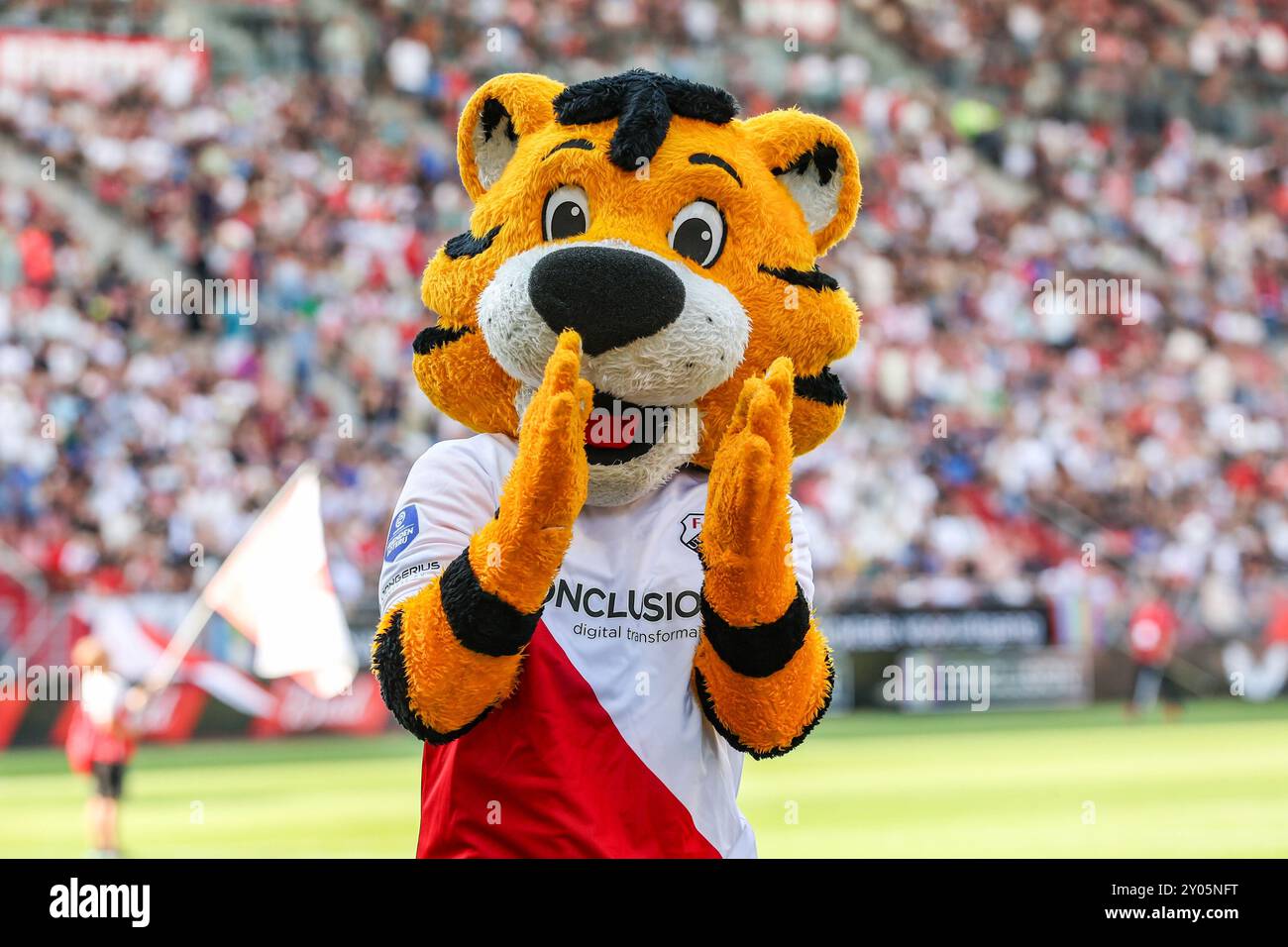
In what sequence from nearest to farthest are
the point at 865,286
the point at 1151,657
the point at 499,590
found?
the point at 499,590 < the point at 1151,657 < the point at 865,286

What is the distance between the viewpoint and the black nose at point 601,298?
2.57 m

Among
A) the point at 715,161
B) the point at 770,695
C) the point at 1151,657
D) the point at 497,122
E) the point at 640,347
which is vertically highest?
the point at 497,122

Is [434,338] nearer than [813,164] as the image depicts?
Yes

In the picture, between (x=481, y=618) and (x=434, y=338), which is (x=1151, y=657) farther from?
(x=481, y=618)

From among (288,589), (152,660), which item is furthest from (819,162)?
(152,660)

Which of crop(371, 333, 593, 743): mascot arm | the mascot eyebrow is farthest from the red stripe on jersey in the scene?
the mascot eyebrow

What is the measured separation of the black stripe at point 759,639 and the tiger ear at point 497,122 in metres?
0.96

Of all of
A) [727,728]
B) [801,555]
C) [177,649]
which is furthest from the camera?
[177,649]

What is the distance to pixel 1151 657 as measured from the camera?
47.3ft

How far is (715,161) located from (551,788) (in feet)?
3.63

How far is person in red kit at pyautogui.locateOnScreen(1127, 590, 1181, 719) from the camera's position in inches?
565

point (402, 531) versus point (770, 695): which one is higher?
point (402, 531)

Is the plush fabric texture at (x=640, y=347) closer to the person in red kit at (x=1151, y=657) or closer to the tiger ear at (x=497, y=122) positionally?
the tiger ear at (x=497, y=122)

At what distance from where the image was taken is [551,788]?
261 cm
